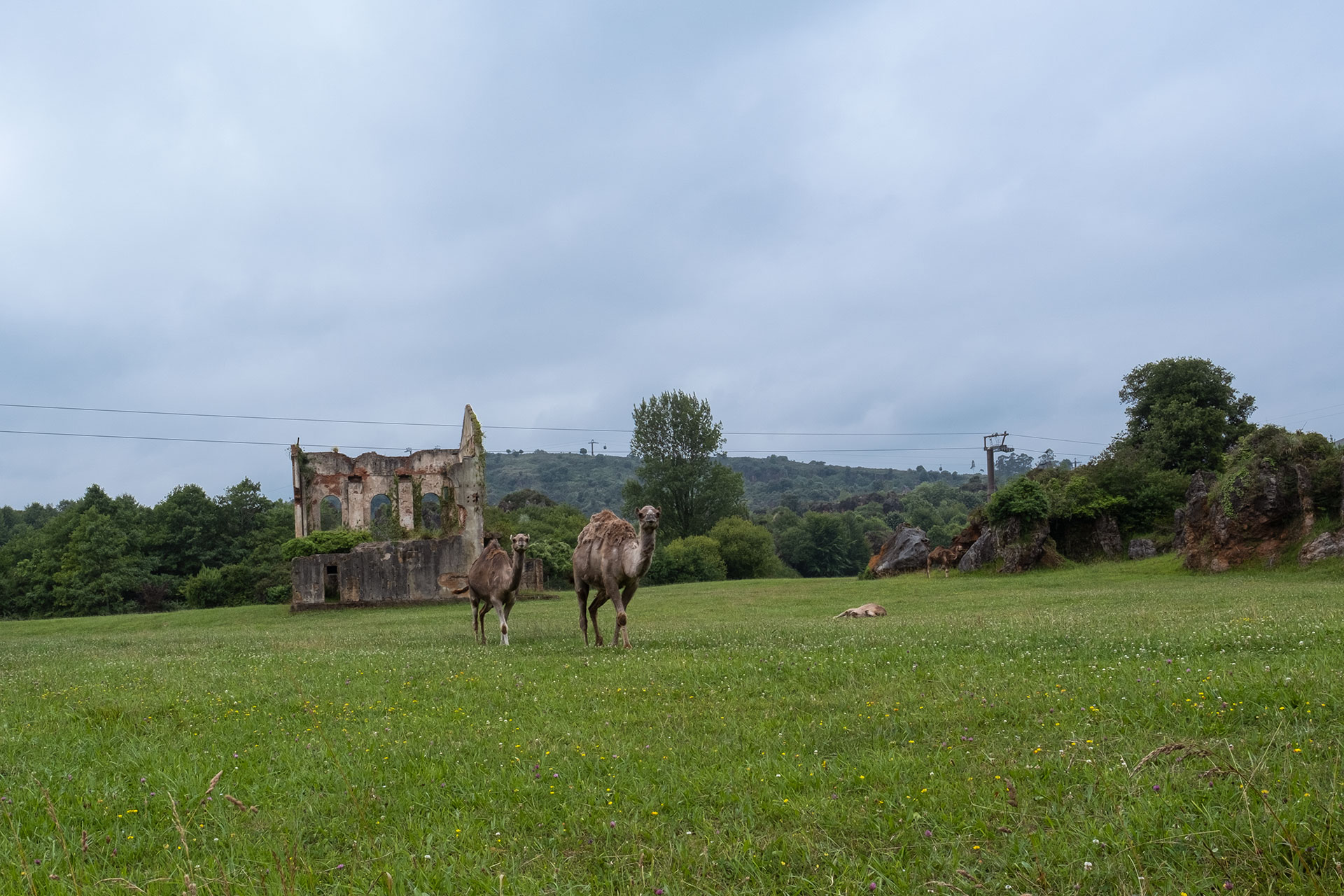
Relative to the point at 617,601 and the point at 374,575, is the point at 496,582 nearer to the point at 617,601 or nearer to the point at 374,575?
the point at 617,601

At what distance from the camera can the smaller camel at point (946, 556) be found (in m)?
45.8

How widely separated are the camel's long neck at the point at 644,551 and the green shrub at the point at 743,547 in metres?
68.7

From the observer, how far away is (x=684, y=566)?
76000 millimetres

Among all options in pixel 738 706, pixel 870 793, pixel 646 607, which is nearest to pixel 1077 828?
pixel 870 793

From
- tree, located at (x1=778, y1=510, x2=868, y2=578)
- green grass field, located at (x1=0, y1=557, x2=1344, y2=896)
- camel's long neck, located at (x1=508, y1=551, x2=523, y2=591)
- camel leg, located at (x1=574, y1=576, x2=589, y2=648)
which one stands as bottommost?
tree, located at (x1=778, y1=510, x2=868, y2=578)

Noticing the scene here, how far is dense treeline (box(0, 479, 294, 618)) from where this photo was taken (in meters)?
67.6

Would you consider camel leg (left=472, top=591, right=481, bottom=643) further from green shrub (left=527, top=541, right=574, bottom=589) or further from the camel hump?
green shrub (left=527, top=541, right=574, bottom=589)

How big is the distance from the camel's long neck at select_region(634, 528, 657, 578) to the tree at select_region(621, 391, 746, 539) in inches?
3001

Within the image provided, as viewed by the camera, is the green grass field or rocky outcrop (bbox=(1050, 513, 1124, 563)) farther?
rocky outcrop (bbox=(1050, 513, 1124, 563))

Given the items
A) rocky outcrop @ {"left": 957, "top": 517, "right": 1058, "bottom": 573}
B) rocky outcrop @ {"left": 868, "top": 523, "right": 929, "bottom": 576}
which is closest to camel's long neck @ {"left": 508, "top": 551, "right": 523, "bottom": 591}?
rocky outcrop @ {"left": 957, "top": 517, "right": 1058, "bottom": 573}

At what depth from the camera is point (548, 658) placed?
12.7 meters

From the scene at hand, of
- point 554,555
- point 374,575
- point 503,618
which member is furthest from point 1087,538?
point 374,575

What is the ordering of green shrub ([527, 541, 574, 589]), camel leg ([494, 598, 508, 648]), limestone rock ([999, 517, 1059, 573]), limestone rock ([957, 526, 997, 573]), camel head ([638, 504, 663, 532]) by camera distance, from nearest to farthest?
camel head ([638, 504, 663, 532]) < camel leg ([494, 598, 508, 648]) < limestone rock ([999, 517, 1059, 573]) < limestone rock ([957, 526, 997, 573]) < green shrub ([527, 541, 574, 589])

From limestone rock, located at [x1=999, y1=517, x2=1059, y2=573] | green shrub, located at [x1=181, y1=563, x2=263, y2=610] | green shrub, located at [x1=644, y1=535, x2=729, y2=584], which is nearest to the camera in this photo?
limestone rock, located at [x1=999, y1=517, x2=1059, y2=573]
